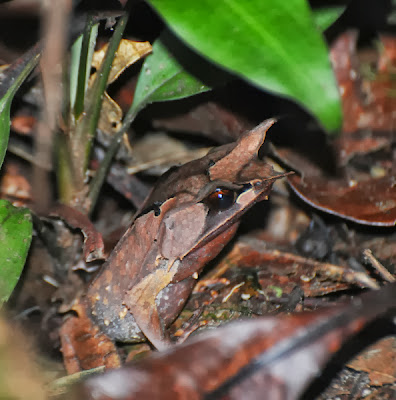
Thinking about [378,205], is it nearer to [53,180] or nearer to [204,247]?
[204,247]

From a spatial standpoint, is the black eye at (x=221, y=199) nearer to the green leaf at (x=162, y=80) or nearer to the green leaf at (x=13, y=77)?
the green leaf at (x=162, y=80)

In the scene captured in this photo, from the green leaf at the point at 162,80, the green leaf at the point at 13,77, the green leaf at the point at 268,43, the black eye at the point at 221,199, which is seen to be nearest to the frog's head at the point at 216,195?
the black eye at the point at 221,199

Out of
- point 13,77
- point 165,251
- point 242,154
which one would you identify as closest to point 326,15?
point 242,154

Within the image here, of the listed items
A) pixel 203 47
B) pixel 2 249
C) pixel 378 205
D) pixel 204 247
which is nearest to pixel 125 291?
pixel 204 247

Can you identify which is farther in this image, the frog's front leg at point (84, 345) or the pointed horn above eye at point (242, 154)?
the frog's front leg at point (84, 345)

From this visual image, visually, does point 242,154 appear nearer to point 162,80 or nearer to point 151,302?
point 162,80
